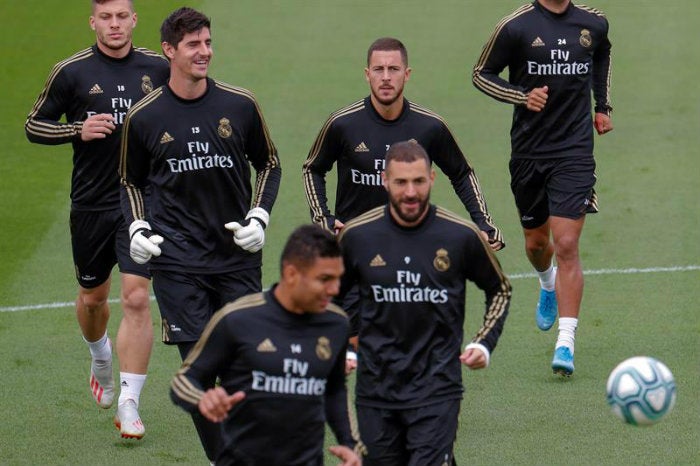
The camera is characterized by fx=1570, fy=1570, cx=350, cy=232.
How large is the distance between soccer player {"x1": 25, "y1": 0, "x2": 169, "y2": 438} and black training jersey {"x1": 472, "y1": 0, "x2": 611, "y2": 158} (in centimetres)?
259

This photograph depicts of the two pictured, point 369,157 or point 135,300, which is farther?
point 135,300

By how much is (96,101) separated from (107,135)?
0.29 m

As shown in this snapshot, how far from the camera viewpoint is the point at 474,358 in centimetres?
777

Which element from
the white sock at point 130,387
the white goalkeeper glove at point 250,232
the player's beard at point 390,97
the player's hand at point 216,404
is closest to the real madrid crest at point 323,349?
the player's hand at point 216,404

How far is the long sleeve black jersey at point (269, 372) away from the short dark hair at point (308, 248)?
279 mm

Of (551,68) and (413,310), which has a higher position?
(551,68)

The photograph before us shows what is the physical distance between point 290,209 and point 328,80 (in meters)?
4.91

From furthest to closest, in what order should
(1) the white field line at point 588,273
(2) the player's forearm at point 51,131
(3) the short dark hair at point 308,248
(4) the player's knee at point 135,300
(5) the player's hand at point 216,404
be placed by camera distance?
(1) the white field line at point 588,273 < (2) the player's forearm at point 51,131 < (4) the player's knee at point 135,300 < (3) the short dark hair at point 308,248 < (5) the player's hand at point 216,404

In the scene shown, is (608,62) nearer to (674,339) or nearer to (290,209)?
(674,339)

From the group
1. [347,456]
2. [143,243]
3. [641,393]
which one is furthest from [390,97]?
[347,456]

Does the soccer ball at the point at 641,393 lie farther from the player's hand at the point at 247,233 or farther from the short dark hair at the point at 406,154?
the player's hand at the point at 247,233

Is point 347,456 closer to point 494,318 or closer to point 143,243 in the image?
point 494,318

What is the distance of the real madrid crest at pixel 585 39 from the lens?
11.6 m

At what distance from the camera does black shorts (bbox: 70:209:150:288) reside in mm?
10586
